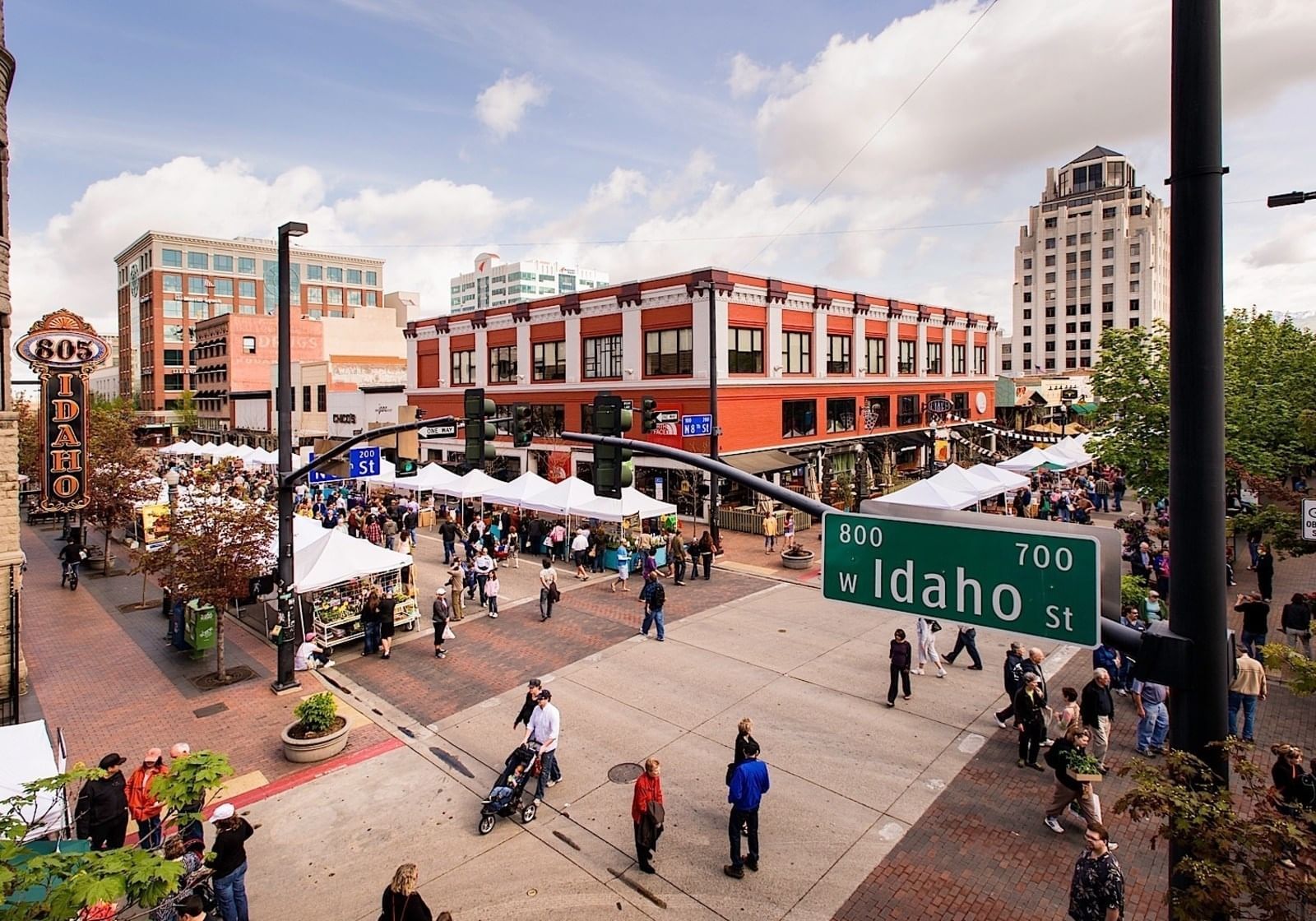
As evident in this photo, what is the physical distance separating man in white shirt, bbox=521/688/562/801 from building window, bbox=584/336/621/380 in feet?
87.4

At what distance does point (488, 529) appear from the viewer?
27234mm

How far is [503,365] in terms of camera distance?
1682 inches

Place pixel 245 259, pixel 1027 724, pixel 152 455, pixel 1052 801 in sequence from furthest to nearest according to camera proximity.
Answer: pixel 245 259 → pixel 152 455 → pixel 1027 724 → pixel 1052 801

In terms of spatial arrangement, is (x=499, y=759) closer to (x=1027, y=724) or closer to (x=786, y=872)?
(x=786, y=872)

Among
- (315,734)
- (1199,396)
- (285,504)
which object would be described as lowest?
(315,734)

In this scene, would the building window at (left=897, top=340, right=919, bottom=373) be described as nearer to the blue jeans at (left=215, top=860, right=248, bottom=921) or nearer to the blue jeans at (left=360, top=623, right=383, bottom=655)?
the blue jeans at (left=360, top=623, right=383, bottom=655)

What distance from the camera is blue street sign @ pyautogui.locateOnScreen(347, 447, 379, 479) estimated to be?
2031 cm

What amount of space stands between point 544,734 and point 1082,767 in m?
6.93

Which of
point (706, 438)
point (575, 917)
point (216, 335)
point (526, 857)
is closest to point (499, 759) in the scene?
point (526, 857)

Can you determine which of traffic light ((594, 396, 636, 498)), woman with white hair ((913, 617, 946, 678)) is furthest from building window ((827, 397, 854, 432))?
traffic light ((594, 396, 636, 498))

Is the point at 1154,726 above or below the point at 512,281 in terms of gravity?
below

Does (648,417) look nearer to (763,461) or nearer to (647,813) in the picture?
(647,813)

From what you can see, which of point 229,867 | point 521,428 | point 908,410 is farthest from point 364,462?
point 908,410

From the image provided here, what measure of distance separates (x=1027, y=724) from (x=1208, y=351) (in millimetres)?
8883
